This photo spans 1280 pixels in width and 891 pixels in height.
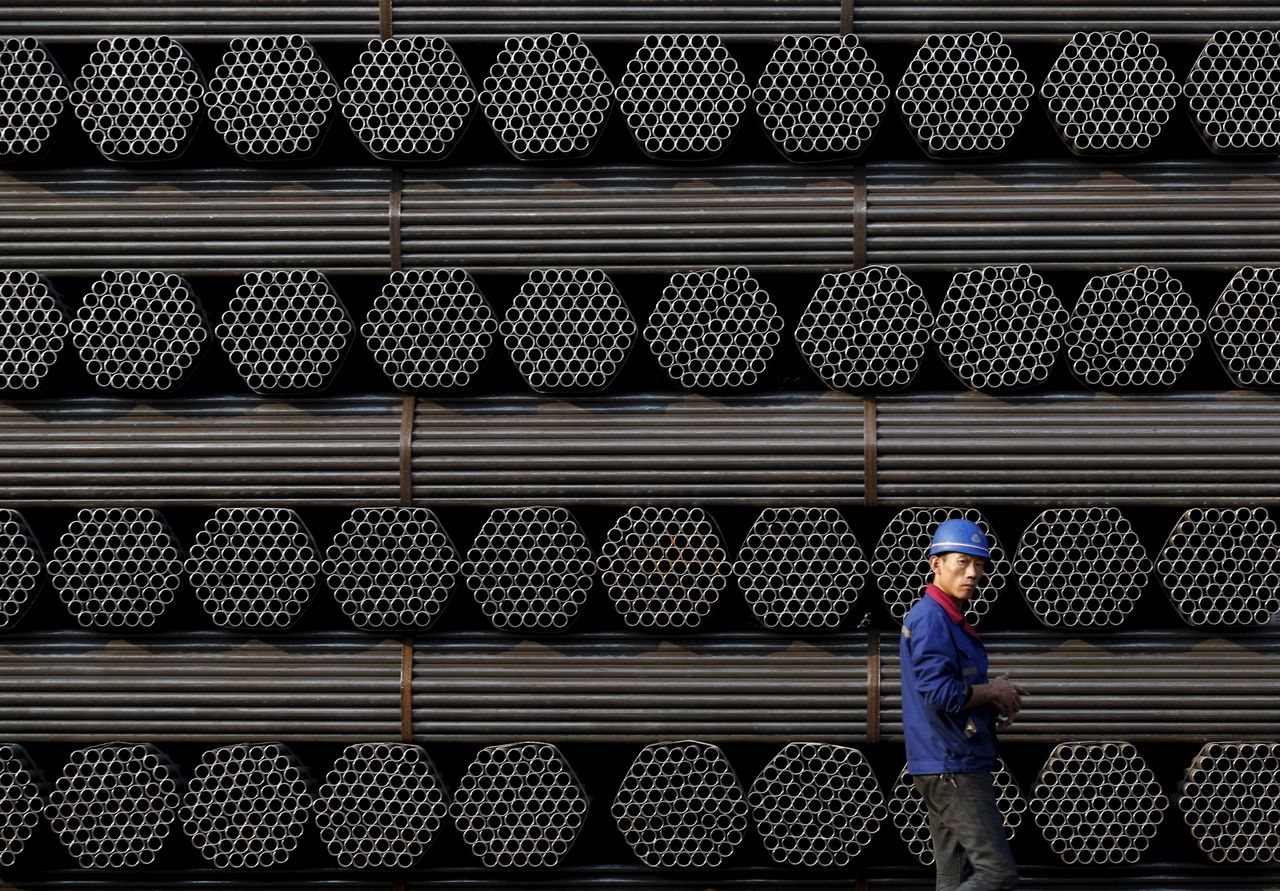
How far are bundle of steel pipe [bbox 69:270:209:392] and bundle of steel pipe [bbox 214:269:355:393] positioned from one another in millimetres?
185

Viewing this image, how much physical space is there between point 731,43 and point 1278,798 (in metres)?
4.47

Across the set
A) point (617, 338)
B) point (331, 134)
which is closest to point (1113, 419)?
point (617, 338)

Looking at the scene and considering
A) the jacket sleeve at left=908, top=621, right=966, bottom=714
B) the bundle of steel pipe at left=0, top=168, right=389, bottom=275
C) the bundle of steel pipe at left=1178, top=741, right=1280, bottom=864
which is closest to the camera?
the jacket sleeve at left=908, top=621, right=966, bottom=714

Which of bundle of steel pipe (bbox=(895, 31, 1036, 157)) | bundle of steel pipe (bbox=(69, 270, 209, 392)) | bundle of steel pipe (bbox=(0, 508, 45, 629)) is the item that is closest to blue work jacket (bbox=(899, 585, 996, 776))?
bundle of steel pipe (bbox=(895, 31, 1036, 157))

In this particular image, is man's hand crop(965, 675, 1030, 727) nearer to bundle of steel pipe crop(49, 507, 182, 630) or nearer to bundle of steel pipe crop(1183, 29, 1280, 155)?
bundle of steel pipe crop(1183, 29, 1280, 155)

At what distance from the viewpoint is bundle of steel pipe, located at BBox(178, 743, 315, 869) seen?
5344 millimetres

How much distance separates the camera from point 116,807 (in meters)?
5.39

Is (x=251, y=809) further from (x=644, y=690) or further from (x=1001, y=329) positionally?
(x=1001, y=329)

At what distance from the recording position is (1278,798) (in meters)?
5.21

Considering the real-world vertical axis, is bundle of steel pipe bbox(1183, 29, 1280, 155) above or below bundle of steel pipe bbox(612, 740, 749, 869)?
above

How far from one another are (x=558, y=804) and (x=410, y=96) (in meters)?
3.51

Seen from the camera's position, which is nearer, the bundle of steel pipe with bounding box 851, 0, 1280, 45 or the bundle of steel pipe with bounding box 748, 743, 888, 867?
the bundle of steel pipe with bounding box 748, 743, 888, 867

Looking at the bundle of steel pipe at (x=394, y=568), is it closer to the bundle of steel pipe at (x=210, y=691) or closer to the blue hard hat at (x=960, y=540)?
the bundle of steel pipe at (x=210, y=691)

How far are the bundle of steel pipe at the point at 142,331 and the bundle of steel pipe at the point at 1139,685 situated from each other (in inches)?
148
